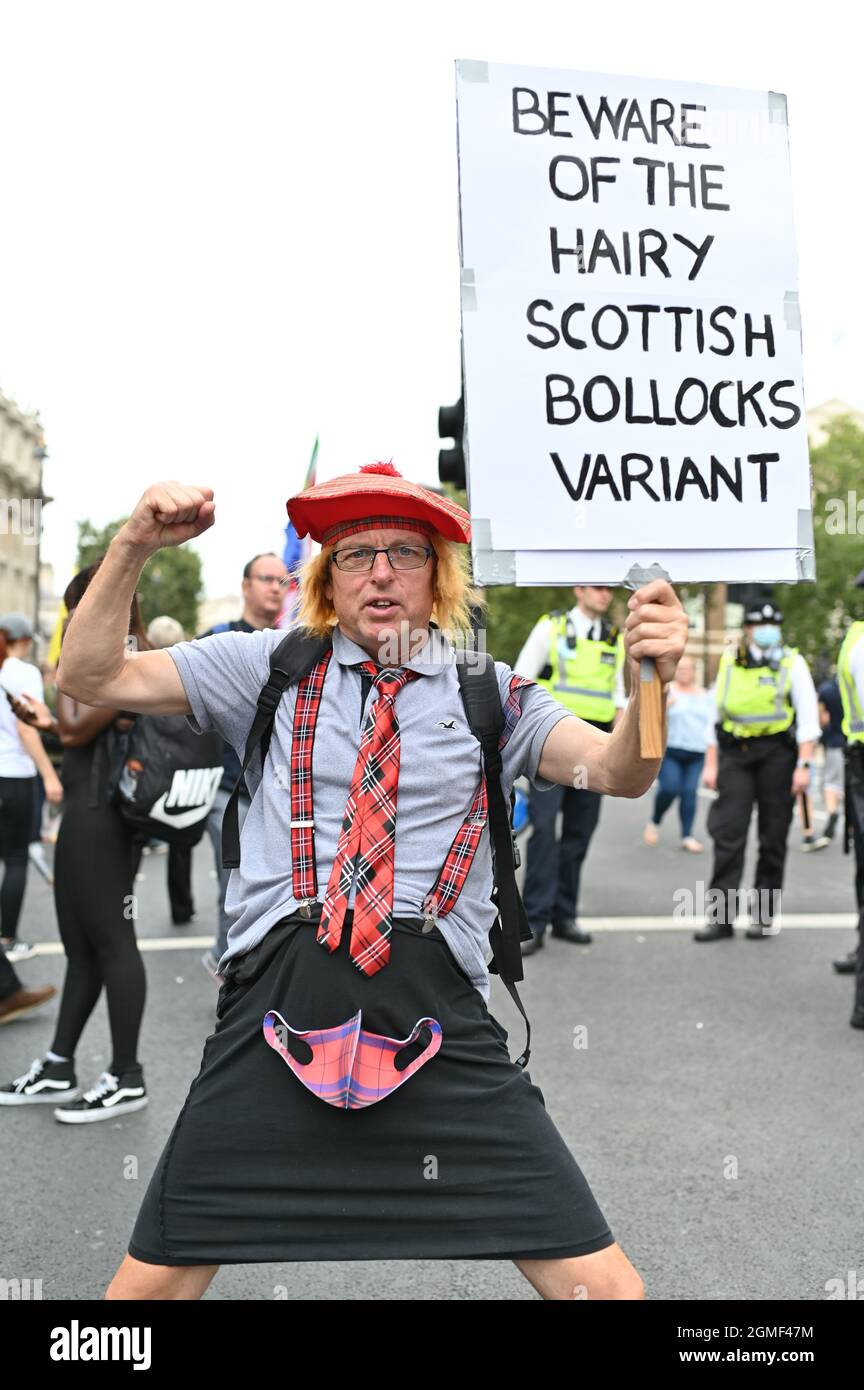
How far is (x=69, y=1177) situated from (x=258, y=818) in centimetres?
223

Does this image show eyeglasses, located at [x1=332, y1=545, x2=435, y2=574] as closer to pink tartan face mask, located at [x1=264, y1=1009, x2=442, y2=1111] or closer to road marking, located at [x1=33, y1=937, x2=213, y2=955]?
pink tartan face mask, located at [x1=264, y1=1009, x2=442, y2=1111]

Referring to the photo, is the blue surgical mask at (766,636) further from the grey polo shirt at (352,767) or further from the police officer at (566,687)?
the grey polo shirt at (352,767)

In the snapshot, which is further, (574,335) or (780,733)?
(780,733)

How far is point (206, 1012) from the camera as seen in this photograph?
598cm

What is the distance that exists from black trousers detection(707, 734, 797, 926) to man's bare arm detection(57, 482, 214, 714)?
232 inches

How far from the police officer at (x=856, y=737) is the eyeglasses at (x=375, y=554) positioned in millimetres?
3904

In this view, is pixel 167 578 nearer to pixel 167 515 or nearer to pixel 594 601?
pixel 594 601

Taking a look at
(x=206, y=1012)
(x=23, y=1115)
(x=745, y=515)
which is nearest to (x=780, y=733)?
(x=206, y=1012)

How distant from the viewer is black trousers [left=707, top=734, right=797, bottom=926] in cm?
786

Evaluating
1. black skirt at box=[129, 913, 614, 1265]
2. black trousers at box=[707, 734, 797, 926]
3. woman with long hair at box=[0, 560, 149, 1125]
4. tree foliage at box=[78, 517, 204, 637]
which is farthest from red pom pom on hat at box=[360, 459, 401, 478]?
tree foliage at box=[78, 517, 204, 637]

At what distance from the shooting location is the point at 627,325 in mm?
2500

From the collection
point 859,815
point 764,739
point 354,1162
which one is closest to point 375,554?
point 354,1162

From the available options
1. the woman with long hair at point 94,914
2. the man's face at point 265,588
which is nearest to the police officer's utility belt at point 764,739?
the man's face at point 265,588
